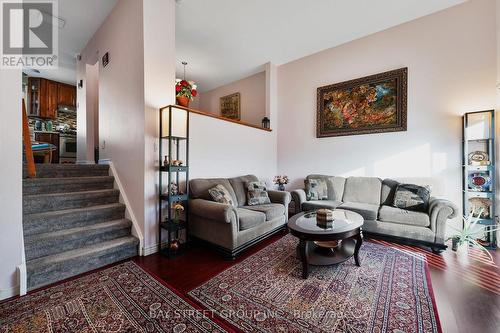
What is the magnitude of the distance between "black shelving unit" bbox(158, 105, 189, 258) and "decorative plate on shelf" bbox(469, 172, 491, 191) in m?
3.89

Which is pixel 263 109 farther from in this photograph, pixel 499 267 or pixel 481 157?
pixel 499 267

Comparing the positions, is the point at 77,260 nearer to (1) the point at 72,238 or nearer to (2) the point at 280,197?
(1) the point at 72,238

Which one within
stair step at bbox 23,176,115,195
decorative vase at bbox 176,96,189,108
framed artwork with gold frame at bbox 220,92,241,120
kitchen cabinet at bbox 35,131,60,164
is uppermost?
framed artwork with gold frame at bbox 220,92,241,120

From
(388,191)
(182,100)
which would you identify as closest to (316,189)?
(388,191)

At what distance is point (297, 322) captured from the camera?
1.42m

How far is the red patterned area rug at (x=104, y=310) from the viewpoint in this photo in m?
1.38

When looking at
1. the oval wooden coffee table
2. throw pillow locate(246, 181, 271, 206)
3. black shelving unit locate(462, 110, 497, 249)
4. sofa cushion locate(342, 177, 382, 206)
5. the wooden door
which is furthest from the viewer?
the wooden door

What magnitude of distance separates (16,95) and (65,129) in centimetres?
528

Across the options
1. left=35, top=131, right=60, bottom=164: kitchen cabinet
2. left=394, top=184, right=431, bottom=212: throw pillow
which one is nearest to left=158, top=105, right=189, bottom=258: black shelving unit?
left=394, top=184, right=431, bottom=212: throw pillow

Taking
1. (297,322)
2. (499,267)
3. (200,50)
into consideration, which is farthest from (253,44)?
(499,267)

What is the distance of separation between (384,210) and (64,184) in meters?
4.37

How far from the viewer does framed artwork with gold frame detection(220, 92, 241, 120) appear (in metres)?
5.73

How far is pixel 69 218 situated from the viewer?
93.7 inches

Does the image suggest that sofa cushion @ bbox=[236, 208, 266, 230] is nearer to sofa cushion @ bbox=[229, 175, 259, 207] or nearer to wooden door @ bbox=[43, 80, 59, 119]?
sofa cushion @ bbox=[229, 175, 259, 207]
